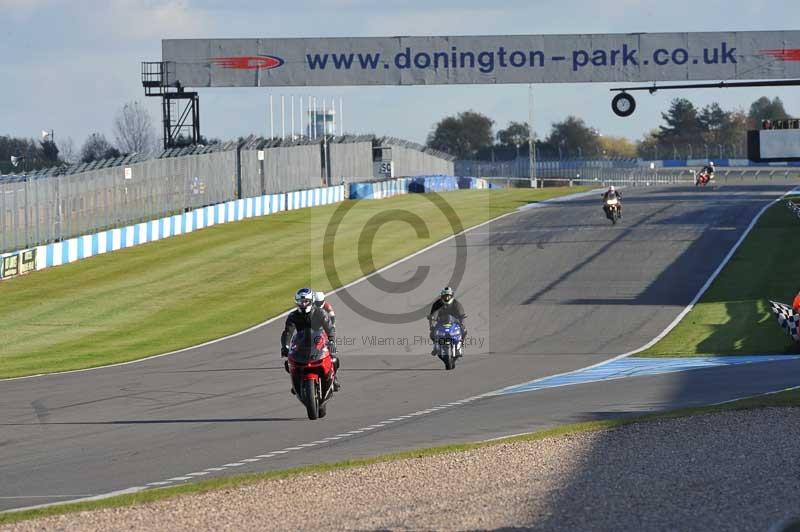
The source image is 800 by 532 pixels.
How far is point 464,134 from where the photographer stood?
17588cm

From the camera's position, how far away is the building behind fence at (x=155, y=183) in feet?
124

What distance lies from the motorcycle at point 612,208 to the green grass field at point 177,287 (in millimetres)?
6294

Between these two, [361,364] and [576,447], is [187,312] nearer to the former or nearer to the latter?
[361,364]

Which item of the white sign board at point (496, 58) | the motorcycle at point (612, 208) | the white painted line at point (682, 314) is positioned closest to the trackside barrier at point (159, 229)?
the white sign board at point (496, 58)

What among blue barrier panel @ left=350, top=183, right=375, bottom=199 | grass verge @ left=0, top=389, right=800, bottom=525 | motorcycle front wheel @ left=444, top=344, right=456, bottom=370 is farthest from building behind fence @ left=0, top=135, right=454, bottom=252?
grass verge @ left=0, top=389, right=800, bottom=525

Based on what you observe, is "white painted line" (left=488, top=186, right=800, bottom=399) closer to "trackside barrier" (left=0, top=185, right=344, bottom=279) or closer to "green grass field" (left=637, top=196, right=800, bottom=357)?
"green grass field" (left=637, top=196, right=800, bottom=357)

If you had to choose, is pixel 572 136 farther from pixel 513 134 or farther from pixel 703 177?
pixel 703 177

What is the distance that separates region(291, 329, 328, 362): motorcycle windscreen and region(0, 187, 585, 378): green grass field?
364 inches

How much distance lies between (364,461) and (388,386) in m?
7.56

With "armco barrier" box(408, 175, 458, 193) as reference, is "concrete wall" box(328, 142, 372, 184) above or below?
above

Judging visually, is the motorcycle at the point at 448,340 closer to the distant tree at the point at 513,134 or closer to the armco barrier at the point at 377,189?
→ the armco barrier at the point at 377,189

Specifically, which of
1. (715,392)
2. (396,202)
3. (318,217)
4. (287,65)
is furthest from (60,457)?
(396,202)

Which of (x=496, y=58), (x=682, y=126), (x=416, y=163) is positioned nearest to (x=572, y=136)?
(x=682, y=126)

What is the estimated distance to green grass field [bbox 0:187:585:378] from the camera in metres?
27.9
